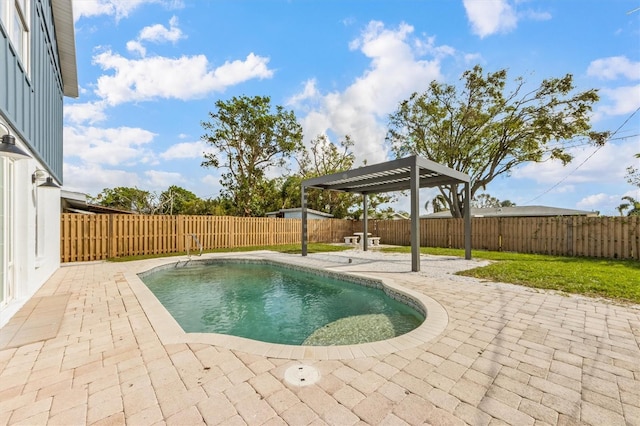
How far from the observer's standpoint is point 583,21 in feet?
28.0

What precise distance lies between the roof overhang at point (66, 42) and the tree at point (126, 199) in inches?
939

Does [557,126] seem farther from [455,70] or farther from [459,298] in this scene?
[459,298]

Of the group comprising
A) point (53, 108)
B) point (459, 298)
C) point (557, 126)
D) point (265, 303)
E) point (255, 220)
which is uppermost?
point (557, 126)

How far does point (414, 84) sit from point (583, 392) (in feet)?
65.3

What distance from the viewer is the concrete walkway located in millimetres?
1814

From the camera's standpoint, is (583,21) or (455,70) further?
(455,70)

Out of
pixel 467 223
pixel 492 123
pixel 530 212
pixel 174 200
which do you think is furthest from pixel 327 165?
pixel 174 200

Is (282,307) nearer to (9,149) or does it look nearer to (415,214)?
(415,214)

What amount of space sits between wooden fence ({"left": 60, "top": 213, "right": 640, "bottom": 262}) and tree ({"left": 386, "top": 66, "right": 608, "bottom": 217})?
509cm

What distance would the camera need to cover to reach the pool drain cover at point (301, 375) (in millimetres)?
2180

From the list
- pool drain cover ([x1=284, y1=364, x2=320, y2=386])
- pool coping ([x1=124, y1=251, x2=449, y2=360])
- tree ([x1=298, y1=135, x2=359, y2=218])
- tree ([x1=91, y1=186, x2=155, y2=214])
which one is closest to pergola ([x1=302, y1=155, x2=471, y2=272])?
pool coping ([x1=124, y1=251, x2=449, y2=360])

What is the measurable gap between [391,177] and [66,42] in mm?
10467

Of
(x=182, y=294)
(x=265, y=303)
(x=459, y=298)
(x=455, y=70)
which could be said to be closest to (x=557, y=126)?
(x=455, y=70)

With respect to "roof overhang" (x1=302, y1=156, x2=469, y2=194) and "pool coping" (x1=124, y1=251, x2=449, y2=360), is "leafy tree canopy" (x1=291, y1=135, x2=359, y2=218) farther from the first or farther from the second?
"pool coping" (x1=124, y1=251, x2=449, y2=360)
